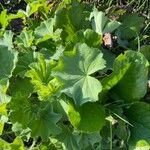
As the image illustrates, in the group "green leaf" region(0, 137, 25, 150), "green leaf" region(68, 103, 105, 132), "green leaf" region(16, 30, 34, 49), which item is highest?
"green leaf" region(16, 30, 34, 49)

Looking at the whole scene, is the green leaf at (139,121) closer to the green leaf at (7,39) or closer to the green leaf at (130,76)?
the green leaf at (130,76)

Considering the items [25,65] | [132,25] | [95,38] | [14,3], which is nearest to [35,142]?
[25,65]

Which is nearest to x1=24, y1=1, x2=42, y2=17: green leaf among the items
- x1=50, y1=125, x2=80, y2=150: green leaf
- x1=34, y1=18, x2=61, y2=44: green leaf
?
x1=34, y1=18, x2=61, y2=44: green leaf

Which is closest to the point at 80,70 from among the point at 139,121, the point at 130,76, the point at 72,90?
the point at 72,90

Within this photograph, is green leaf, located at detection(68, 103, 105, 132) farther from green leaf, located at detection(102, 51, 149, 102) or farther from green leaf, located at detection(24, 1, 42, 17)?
green leaf, located at detection(24, 1, 42, 17)

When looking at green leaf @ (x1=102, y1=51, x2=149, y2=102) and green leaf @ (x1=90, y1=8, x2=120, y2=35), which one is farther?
green leaf @ (x1=90, y1=8, x2=120, y2=35)

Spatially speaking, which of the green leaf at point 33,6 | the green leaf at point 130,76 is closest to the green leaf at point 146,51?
the green leaf at point 130,76
